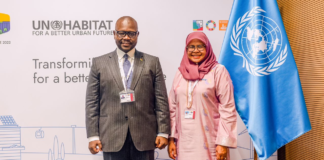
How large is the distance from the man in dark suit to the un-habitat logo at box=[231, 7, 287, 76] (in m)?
0.80

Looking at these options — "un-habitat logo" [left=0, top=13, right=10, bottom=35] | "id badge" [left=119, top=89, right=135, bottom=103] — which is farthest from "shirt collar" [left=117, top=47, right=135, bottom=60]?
"un-habitat logo" [left=0, top=13, right=10, bottom=35]

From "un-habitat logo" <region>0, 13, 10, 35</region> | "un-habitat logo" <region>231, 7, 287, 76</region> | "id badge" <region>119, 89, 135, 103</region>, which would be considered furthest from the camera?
"un-habitat logo" <region>0, 13, 10, 35</region>

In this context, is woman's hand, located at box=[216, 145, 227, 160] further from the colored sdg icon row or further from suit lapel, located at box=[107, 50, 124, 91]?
the colored sdg icon row


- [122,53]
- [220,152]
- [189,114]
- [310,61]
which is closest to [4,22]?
[122,53]

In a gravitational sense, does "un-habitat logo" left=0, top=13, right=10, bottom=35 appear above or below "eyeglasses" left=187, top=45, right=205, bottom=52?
above

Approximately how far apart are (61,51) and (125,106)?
47.9 inches

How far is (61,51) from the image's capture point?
9.72 ft

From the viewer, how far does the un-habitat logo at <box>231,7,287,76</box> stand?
7.91 ft

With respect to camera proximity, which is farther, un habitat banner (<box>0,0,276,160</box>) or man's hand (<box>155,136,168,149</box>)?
un habitat banner (<box>0,0,276,160</box>)

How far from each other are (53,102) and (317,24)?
2.58 metres

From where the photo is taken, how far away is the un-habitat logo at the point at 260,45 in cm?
241

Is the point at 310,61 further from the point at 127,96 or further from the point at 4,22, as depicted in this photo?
the point at 4,22

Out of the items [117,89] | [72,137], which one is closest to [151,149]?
[117,89]

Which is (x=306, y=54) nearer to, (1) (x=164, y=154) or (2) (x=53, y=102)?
(1) (x=164, y=154)
